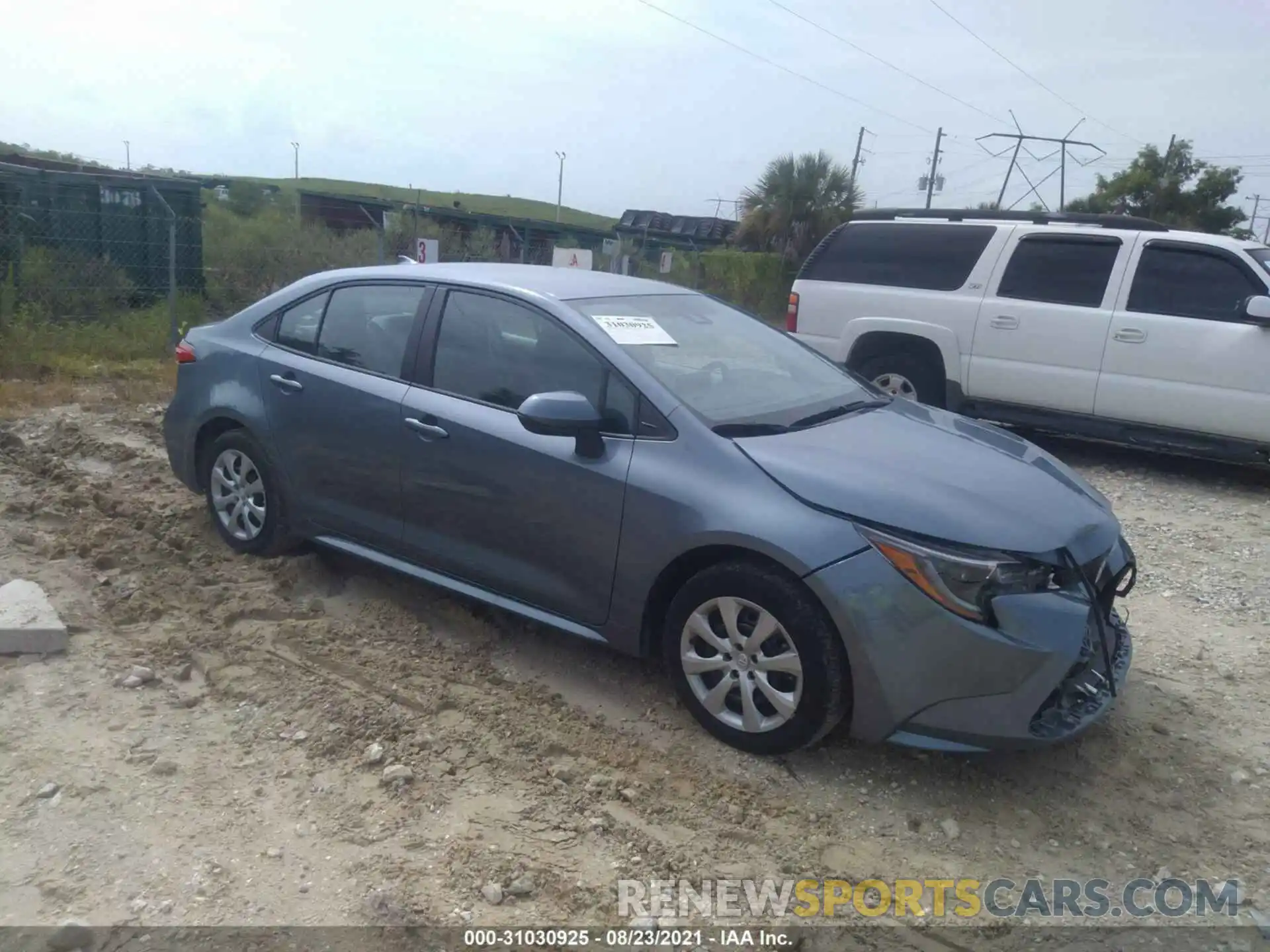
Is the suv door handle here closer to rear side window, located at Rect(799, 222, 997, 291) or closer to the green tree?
rear side window, located at Rect(799, 222, 997, 291)

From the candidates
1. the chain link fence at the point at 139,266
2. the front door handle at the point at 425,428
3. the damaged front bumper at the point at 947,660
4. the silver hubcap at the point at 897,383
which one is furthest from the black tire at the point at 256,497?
the chain link fence at the point at 139,266

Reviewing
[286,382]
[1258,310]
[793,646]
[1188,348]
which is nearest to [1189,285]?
[1188,348]

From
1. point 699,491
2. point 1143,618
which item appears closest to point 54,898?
point 699,491

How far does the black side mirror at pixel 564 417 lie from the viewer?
12.3 ft

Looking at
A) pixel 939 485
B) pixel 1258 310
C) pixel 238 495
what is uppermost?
pixel 1258 310

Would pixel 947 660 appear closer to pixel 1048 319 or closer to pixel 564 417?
pixel 564 417

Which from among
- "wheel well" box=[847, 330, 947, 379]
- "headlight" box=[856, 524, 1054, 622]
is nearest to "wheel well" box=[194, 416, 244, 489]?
"headlight" box=[856, 524, 1054, 622]

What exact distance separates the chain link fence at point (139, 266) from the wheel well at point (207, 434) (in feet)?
18.1

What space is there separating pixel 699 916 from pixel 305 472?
2838 millimetres

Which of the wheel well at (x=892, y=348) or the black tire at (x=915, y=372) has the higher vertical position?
the wheel well at (x=892, y=348)

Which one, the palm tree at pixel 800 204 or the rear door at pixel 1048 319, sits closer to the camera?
the rear door at pixel 1048 319

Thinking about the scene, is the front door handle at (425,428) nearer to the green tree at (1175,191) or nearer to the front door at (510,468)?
the front door at (510,468)

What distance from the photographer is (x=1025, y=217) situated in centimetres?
878

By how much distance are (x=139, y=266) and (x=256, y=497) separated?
889 centimetres
